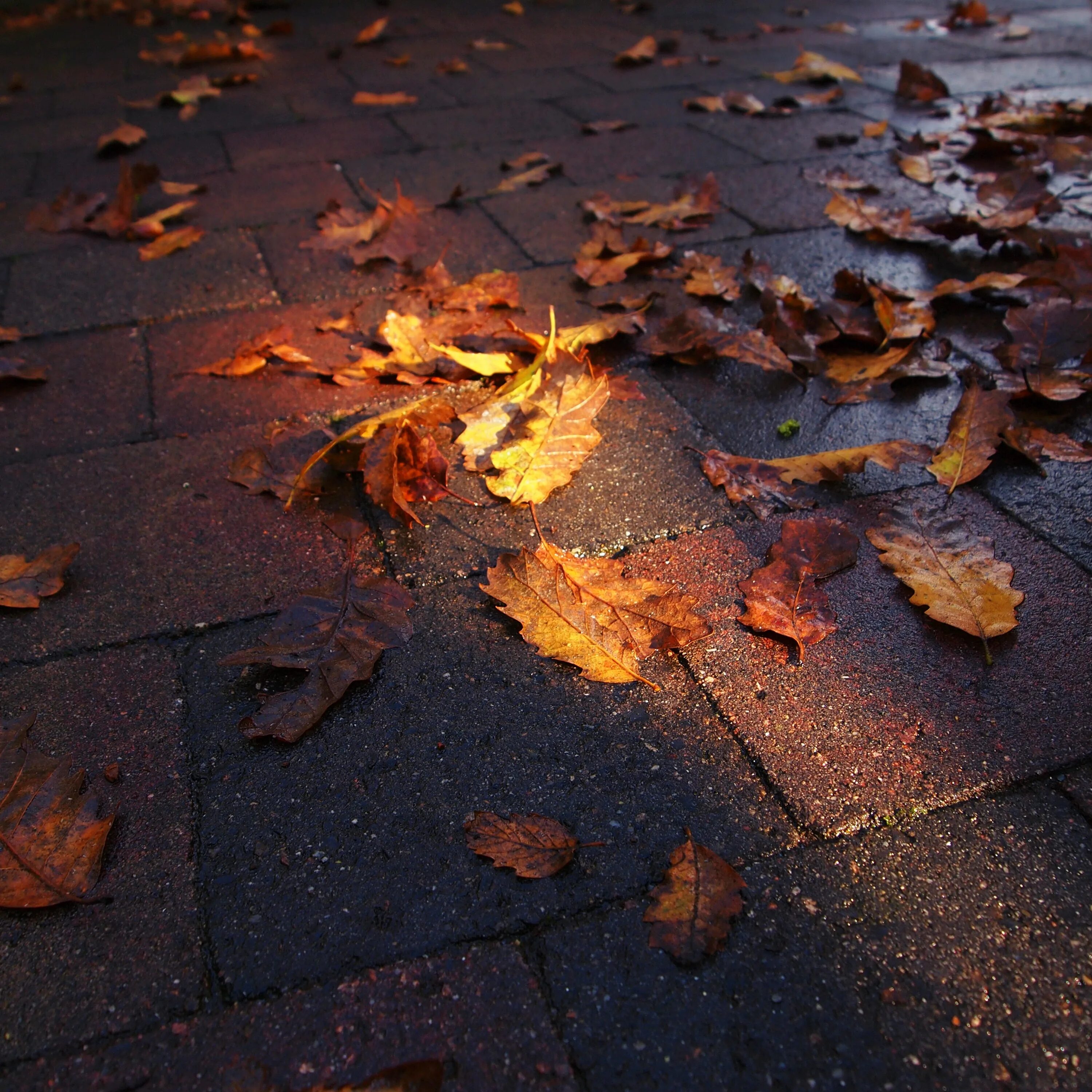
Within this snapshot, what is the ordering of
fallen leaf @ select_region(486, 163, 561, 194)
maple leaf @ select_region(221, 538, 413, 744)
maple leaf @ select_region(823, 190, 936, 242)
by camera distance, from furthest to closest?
fallen leaf @ select_region(486, 163, 561, 194) < maple leaf @ select_region(823, 190, 936, 242) < maple leaf @ select_region(221, 538, 413, 744)

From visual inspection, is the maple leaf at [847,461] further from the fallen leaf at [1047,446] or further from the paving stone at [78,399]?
the paving stone at [78,399]

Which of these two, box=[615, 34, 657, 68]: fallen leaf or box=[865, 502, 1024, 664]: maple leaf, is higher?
box=[615, 34, 657, 68]: fallen leaf

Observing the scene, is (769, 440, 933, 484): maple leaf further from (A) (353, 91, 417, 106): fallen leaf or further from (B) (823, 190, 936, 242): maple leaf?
Answer: (A) (353, 91, 417, 106): fallen leaf

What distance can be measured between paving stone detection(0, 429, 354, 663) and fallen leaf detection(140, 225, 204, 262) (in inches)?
44.8

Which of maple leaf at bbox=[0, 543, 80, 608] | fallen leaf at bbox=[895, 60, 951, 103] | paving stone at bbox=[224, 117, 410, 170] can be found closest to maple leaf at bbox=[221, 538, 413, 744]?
maple leaf at bbox=[0, 543, 80, 608]

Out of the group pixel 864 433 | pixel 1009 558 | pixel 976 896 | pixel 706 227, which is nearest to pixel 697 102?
pixel 706 227

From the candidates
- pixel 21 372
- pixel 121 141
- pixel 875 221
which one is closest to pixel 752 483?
pixel 875 221

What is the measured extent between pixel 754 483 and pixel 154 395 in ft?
4.74

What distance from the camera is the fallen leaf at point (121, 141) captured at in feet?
12.2

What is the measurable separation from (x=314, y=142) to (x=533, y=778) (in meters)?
3.41

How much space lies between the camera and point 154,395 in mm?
2197

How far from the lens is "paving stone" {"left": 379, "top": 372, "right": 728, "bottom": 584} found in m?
1.68

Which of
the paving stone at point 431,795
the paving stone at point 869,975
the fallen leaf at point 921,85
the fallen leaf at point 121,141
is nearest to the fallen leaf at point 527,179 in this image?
the fallen leaf at point 121,141

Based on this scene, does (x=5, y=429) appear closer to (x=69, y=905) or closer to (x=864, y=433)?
(x=69, y=905)
